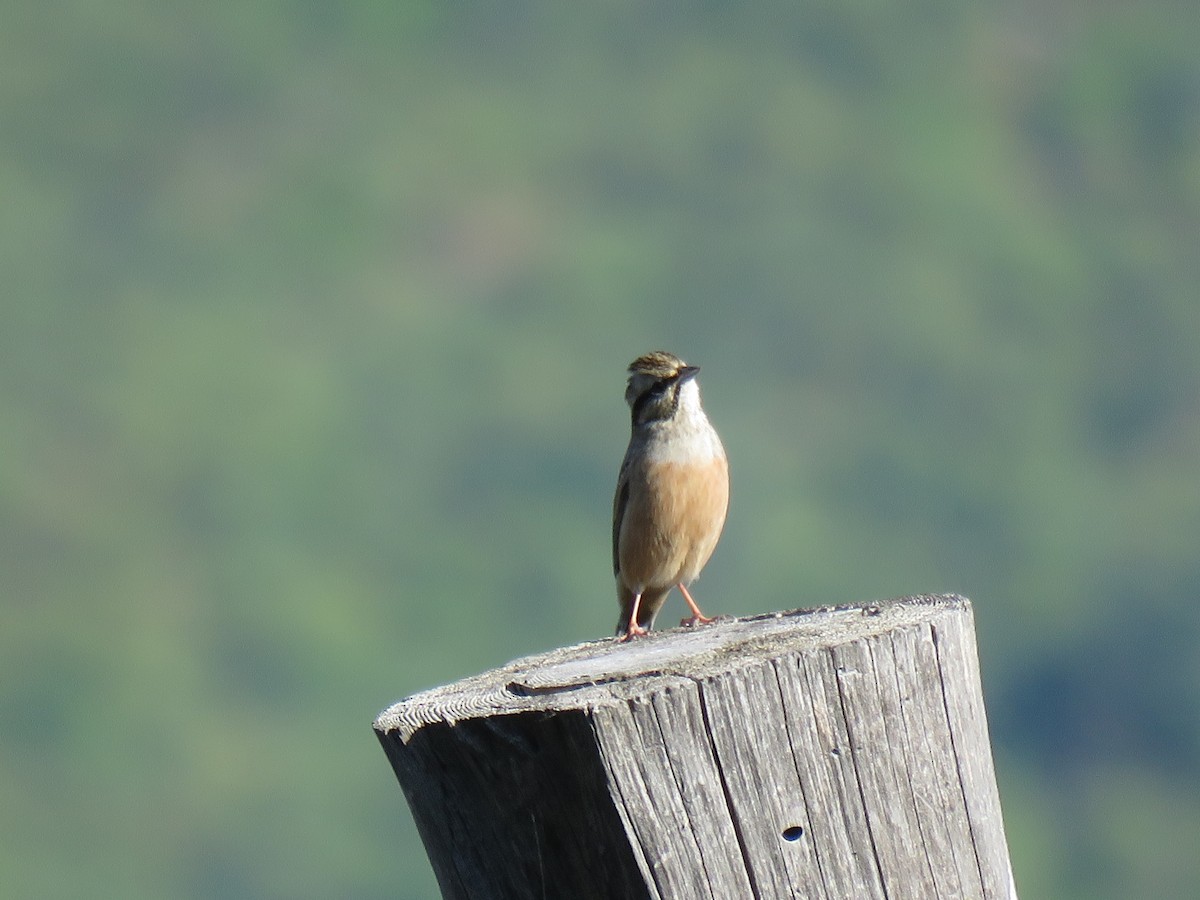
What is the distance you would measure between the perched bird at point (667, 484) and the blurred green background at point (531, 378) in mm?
27906

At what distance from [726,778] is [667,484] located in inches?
165

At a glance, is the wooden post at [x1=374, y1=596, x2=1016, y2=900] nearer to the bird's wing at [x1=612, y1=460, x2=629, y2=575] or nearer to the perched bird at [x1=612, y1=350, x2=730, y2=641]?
the perched bird at [x1=612, y1=350, x2=730, y2=641]

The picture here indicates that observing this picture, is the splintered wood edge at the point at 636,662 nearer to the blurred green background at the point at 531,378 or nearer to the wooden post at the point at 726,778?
the wooden post at the point at 726,778

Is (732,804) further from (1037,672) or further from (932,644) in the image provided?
(1037,672)

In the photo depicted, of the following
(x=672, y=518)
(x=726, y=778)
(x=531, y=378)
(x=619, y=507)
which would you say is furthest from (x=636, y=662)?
(x=531, y=378)

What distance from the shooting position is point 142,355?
4594 cm

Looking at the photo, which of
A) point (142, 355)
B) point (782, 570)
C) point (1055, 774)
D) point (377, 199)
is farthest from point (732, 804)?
point (377, 199)

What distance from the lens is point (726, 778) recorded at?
3.47 metres

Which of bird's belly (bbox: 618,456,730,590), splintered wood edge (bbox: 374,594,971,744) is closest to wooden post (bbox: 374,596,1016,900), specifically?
splintered wood edge (bbox: 374,594,971,744)

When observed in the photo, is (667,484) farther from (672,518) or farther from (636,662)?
(636,662)

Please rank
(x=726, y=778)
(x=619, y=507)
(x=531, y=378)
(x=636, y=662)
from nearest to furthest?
(x=726, y=778) < (x=636, y=662) < (x=619, y=507) < (x=531, y=378)

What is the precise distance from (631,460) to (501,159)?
49.4 metres

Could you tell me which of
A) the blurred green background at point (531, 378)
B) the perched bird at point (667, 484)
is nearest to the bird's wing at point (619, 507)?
the perched bird at point (667, 484)

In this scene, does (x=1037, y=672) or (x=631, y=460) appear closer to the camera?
(x=631, y=460)
